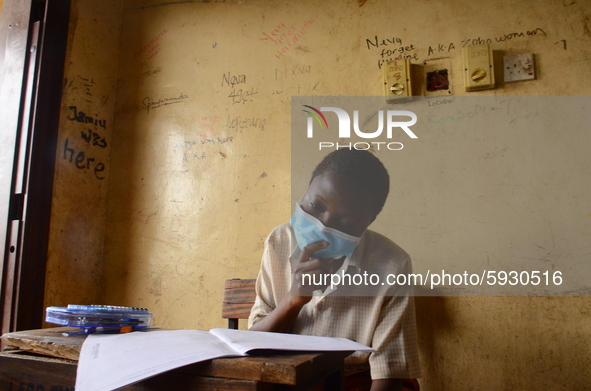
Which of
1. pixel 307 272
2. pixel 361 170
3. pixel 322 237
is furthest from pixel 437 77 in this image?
pixel 307 272

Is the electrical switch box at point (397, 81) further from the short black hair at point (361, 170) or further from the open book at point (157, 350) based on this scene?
the open book at point (157, 350)

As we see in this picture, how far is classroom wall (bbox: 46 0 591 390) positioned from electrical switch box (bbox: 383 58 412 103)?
0.05 metres

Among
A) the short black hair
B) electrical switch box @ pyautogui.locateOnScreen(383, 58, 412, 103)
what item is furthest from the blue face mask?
electrical switch box @ pyautogui.locateOnScreen(383, 58, 412, 103)

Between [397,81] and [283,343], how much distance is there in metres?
1.27

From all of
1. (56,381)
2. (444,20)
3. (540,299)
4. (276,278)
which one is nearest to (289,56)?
(444,20)

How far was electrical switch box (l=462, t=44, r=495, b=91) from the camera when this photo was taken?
59.1 inches

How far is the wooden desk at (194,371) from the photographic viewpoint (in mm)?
508

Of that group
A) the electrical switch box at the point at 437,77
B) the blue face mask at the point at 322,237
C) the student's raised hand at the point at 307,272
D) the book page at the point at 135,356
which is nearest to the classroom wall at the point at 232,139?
the electrical switch box at the point at 437,77

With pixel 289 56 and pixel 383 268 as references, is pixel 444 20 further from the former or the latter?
pixel 383 268

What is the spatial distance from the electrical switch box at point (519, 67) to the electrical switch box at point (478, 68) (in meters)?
0.06

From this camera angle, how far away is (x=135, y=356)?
537 mm

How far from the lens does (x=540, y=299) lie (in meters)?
1.38

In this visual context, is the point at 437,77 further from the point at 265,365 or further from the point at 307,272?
the point at 265,365

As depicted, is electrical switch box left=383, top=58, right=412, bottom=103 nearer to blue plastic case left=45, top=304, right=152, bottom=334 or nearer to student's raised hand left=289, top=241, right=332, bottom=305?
student's raised hand left=289, top=241, right=332, bottom=305
